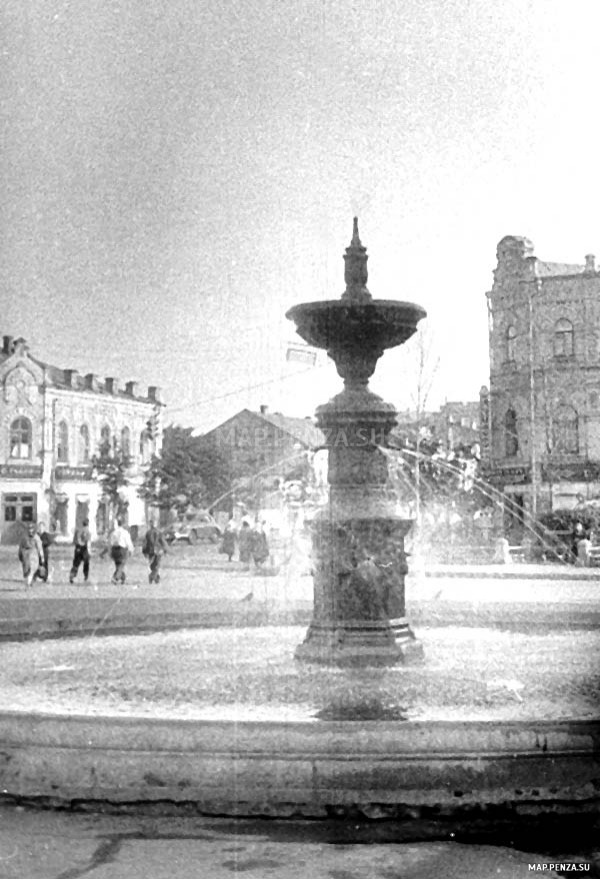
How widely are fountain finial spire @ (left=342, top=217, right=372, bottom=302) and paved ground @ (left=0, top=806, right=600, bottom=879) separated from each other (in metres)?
4.51

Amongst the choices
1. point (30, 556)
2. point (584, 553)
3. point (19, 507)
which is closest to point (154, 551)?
point (30, 556)

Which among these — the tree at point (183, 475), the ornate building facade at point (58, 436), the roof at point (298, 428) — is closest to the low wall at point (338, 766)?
the ornate building facade at point (58, 436)

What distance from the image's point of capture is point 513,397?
49.7 meters

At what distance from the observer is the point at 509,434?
1964 inches

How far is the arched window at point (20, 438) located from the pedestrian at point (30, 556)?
375 inches

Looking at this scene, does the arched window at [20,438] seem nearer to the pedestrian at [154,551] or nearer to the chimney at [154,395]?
the chimney at [154,395]

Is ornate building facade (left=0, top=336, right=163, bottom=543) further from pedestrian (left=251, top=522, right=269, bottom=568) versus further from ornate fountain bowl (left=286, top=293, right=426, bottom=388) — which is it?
ornate fountain bowl (left=286, top=293, right=426, bottom=388)

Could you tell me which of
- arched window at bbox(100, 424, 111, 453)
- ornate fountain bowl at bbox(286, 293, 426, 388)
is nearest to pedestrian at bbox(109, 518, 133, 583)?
arched window at bbox(100, 424, 111, 453)

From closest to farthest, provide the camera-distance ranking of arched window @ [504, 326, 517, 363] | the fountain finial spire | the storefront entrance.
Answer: the fountain finial spire
the storefront entrance
arched window @ [504, 326, 517, 363]

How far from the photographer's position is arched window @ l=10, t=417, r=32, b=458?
107 feet

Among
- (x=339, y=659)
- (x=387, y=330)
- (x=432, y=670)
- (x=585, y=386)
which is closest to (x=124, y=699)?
(x=339, y=659)

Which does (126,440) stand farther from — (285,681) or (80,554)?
(285,681)

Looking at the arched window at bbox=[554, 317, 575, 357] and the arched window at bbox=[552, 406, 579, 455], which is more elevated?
the arched window at bbox=[554, 317, 575, 357]

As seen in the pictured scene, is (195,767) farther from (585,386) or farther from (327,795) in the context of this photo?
(585,386)
